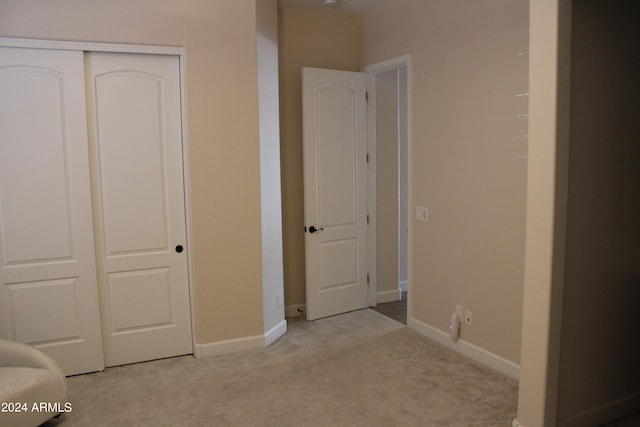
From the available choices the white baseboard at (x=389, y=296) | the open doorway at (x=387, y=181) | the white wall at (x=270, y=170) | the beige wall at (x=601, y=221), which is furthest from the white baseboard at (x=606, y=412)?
the white baseboard at (x=389, y=296)

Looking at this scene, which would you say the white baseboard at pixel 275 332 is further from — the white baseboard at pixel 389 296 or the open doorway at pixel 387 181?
the white baseboard at pixel 389 296

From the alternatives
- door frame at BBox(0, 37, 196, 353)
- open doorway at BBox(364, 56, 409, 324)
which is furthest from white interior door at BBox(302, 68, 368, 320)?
door frame at BBox(0, 37, 196, 353)

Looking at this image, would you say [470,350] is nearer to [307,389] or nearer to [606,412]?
[606,412]

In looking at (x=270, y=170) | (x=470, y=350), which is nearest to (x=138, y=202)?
(x=270, y=170)

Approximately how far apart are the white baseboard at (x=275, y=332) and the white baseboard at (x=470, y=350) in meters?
1.09

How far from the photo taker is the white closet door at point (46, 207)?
10.1 ft

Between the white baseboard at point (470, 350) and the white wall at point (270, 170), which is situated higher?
the white wall at point (270, 170)

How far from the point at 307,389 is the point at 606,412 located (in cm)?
172

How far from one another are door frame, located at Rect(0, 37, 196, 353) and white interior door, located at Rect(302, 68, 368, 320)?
1.14 m

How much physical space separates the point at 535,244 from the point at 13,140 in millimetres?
3193

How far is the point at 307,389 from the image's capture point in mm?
3051

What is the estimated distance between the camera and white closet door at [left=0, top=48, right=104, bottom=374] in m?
3.06

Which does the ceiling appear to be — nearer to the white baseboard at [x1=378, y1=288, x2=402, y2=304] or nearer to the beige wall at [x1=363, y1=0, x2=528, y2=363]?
the beige wall at [x1=363, y1=0, x2=528, y2=363]

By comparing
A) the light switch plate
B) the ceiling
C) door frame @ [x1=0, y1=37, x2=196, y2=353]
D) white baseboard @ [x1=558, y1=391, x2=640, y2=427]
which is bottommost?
white baseboard @ [x1=558, y1=391, x2=640, y2=427]
